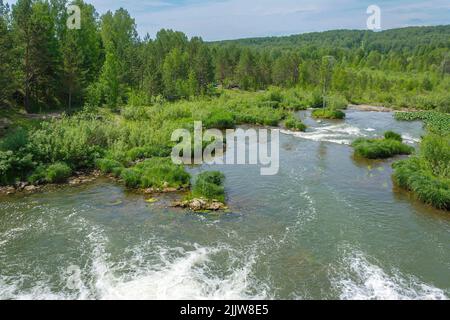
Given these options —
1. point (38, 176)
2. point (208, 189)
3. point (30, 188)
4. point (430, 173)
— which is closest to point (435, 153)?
point (430, 173)

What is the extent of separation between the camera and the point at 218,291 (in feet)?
49.2

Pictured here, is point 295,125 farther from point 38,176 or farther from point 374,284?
point 374,284

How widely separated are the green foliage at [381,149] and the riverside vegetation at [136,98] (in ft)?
0.34

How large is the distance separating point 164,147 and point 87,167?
6922 millimetres

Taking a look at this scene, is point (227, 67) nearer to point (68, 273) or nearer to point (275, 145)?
point (275, 145)

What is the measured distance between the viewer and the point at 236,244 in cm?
1852

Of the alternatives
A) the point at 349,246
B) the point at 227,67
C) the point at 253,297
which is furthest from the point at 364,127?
the point at 227,67

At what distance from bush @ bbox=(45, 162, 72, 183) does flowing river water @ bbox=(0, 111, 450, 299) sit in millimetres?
1381

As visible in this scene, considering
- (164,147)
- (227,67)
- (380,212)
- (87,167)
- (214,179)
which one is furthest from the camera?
(227,67)

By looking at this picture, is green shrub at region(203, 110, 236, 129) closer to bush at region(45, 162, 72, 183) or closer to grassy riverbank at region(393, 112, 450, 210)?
bush at region(45, 162, 72, 183)

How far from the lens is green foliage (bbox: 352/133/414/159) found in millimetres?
33812

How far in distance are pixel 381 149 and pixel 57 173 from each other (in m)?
25.3

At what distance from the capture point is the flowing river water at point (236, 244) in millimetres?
15289

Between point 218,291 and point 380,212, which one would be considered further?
point 380,212
